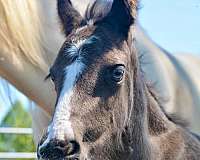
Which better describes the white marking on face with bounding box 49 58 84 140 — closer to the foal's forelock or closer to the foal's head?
the foal's head

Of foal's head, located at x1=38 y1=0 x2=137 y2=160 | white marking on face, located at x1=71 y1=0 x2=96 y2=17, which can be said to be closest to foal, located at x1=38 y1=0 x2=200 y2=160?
foal's head, located at x1=38 y1=0 x2=137 y2=160

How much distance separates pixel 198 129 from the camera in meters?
3.08

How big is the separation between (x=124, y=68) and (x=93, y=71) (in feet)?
0.33

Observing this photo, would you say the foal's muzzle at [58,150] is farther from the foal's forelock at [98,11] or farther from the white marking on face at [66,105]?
the foal's forelock at [98,11]

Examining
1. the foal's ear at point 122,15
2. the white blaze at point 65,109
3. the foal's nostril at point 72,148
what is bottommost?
the foal's nostril at point 72,148

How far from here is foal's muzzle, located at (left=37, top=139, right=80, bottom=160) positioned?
1850 millimetres

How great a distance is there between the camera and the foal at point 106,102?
6.31 feet

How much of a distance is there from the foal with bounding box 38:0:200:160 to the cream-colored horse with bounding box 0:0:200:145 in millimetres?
577

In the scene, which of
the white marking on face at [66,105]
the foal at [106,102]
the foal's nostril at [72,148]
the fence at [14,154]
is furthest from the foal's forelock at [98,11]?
the fence at [14,154]

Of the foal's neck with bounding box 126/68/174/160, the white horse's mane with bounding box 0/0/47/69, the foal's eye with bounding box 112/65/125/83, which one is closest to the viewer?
the foal's eye with bounding box 112/65/125/83

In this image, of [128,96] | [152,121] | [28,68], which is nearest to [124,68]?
[128,96]

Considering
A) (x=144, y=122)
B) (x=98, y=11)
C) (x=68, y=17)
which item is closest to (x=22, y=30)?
(x=68, y=17)

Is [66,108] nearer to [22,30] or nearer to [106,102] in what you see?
[106,102]

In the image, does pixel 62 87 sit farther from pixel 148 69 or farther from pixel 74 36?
pixel 148 69
